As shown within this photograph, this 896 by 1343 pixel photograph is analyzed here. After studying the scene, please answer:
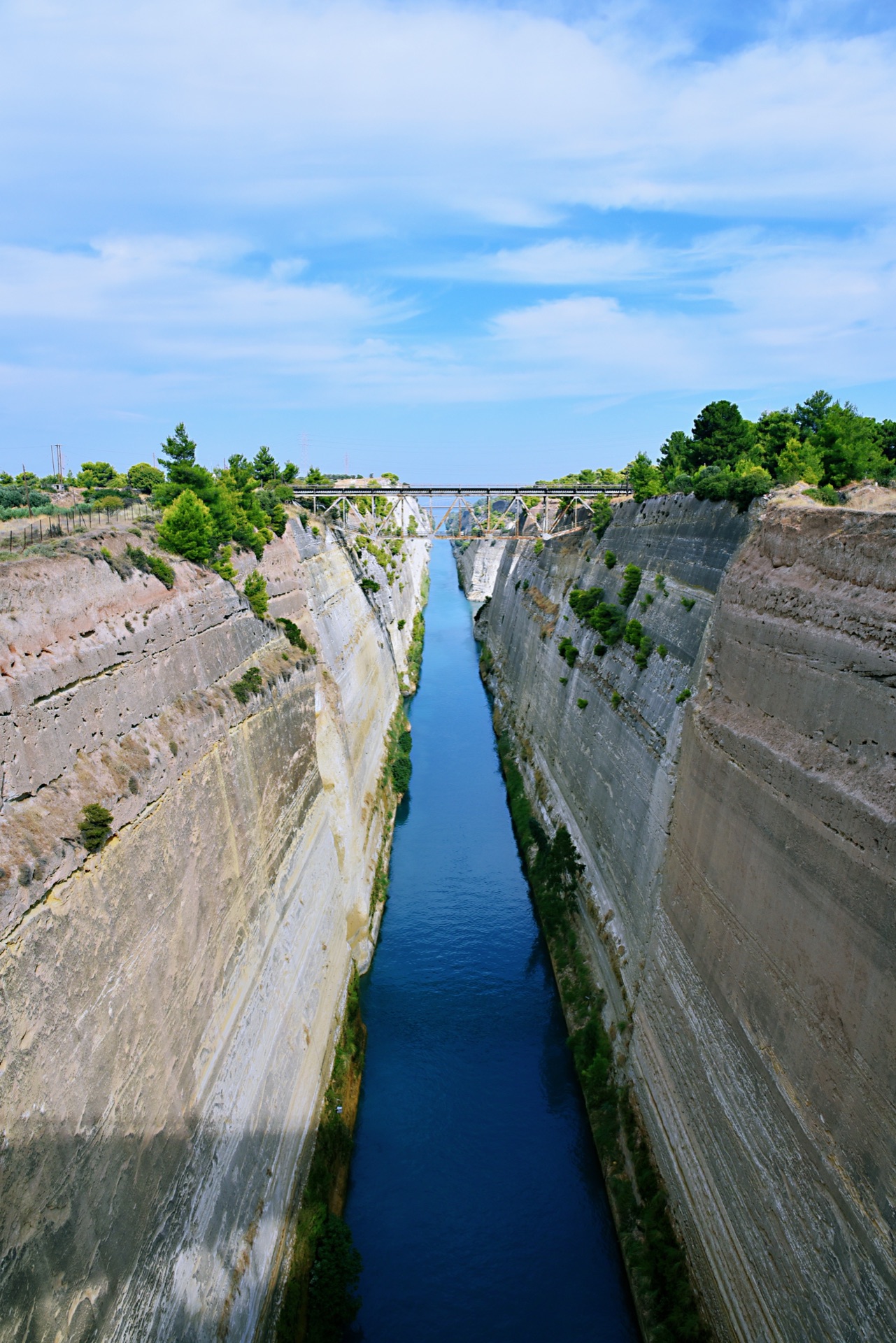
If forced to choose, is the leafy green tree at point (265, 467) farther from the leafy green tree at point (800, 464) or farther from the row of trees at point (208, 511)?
the leafy green tree at point (800, 464)

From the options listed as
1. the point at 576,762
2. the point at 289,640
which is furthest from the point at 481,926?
the point at 289,640

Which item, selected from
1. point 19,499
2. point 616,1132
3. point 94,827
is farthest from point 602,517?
point 94,827

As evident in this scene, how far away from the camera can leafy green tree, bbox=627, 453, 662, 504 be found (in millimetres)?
22014

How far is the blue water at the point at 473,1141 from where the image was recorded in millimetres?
11734

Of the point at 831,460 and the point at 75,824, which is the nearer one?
the point at 75,824

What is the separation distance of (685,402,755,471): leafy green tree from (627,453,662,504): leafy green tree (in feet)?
3.94

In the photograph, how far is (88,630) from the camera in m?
9.92

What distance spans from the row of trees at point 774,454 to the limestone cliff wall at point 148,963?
9840 millimetres

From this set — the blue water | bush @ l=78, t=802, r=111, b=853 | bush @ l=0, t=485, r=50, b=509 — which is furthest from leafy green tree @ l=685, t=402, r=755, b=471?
bush @ l=78, t=802, r=111, b=853

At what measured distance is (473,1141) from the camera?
14.5m

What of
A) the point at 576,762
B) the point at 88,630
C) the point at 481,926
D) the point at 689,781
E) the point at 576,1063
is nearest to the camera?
the point at 88,630

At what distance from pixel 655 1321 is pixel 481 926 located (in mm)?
10130

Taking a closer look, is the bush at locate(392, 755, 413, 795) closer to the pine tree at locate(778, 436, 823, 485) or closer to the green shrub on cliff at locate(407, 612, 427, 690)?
the green shrub on cliff at locate(407, 612, 427, 690)

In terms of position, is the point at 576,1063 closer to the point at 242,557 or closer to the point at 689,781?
the point at 689,781
